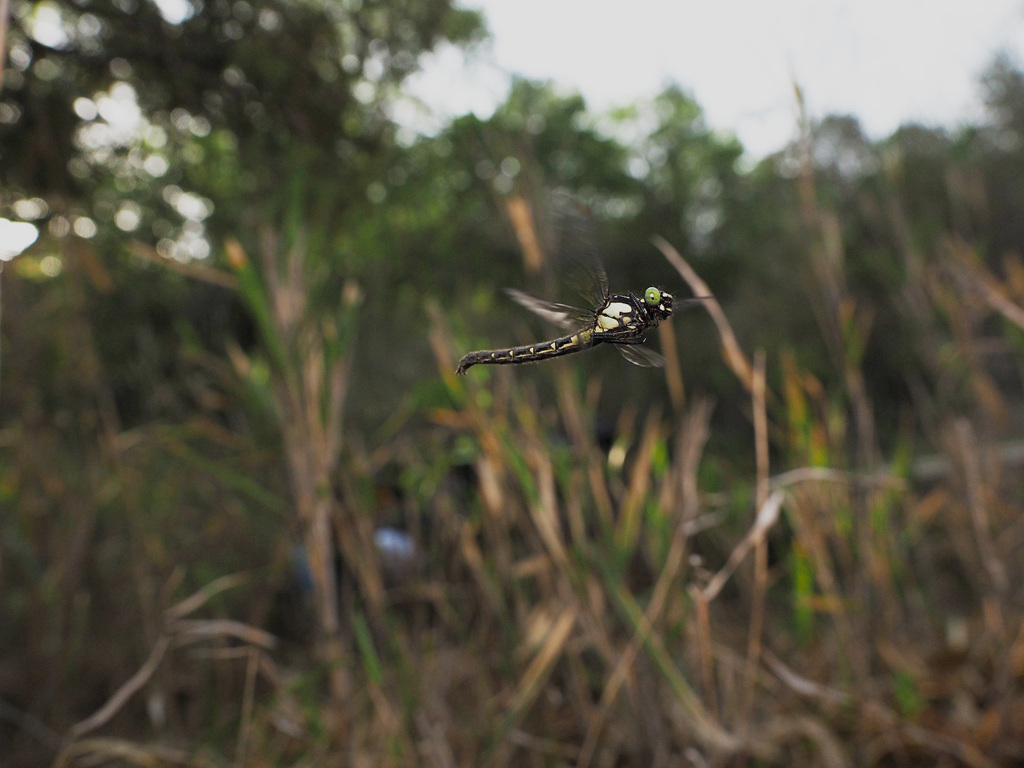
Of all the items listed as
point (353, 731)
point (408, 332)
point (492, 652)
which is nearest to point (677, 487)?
point (492, 652)

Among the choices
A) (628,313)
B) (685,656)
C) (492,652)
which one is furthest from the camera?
(492,652)

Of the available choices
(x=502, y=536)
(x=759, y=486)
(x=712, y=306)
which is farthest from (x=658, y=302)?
(x=502, y=536)

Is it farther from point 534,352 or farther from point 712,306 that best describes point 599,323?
point 712,306

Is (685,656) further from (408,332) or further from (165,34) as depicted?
(408,332)

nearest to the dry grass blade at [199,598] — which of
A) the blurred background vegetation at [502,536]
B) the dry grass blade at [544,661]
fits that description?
the blurred background vegetation at [502,536]

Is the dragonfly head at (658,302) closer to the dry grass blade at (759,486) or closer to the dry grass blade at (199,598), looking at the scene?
the dry grass blade at (759,486)

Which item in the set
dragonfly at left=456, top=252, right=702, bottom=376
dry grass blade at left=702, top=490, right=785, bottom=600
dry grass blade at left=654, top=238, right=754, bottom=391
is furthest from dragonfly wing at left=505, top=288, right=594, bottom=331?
dry grass blade at left=702, top=490, right=785, bottom=600

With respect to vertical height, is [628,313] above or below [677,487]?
above

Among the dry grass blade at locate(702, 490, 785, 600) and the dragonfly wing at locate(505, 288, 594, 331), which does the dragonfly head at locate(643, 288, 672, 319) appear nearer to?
the dragonfly wing at locate(505, 288, 594, 331)
